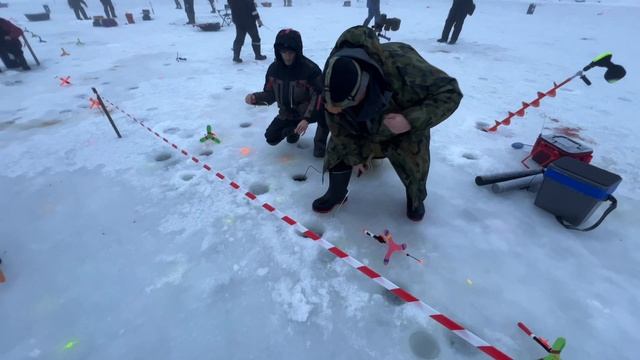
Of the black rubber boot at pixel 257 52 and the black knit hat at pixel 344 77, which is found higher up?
the black knit hat at pixel 344 77

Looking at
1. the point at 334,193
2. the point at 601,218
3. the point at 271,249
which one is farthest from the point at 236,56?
the point at 601,218

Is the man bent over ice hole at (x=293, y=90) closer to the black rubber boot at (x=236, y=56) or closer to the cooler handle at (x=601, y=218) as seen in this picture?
the cooler handle at (x=601, y=218)

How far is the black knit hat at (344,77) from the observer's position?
1.64m

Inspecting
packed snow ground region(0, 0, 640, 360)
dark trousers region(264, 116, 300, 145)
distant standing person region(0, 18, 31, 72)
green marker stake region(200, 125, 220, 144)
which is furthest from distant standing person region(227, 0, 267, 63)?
distant standing person region(0, 18, 31, 72)

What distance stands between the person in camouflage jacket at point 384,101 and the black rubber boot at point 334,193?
0.14 m

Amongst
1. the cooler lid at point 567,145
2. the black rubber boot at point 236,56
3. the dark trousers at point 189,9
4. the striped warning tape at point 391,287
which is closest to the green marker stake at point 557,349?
the striped warning tape at point 391,287

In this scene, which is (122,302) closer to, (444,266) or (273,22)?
(444,266)

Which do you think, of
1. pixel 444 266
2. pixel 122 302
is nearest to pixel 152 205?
pixel 122 302

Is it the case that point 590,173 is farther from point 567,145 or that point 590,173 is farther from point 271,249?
point 271,249

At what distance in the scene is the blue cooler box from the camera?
6.97 feet

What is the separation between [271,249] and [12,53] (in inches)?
339

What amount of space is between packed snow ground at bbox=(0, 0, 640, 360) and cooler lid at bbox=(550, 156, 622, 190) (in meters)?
0.48

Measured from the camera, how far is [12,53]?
6.53m

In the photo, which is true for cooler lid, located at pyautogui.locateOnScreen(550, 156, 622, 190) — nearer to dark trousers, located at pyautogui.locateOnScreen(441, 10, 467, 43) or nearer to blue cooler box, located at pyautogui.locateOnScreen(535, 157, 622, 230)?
blue cooler box, located at pyautogui.locateOnScreen(535, 157, 622, 230)
